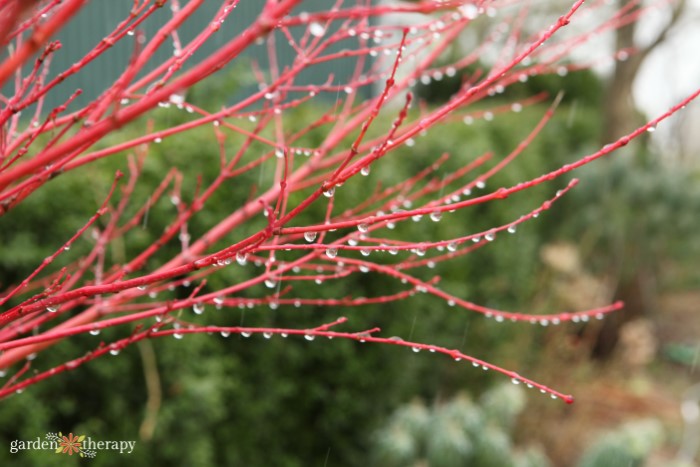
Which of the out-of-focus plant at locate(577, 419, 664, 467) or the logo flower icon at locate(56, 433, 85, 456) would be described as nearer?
the logo flower icon at locate(56, 433, 85, 456)

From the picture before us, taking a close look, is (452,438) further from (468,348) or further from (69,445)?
(69,445)

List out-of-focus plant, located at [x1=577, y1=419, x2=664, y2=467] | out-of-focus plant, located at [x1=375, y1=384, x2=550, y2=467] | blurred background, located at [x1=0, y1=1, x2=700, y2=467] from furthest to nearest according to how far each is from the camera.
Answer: out-of-focus plant, located at [x1=577, y1=419, x2=664, y2=467], out-of-focus plant, located at [x1=375, y1=384, x2=550, y2=467], blurred background, located at [x1=0, y1=1, x2=700, y2=467]

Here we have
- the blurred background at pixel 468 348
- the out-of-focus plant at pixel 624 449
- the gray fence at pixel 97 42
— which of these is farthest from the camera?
the gray fence at pixel 97 42

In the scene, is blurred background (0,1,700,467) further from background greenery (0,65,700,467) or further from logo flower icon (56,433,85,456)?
logo flower icon (56,433,85,456)

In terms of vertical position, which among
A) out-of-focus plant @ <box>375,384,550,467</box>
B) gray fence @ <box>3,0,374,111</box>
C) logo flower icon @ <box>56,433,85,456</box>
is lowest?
logo flower icon @ <box>56,433,85,456</box>

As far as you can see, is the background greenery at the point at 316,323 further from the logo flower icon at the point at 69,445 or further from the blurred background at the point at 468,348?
the logo flower icon at the point at 69,445

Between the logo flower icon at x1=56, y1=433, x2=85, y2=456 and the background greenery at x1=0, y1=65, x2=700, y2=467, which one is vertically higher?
the background greenery at x1=0, y1=65, x2=700, y2=467

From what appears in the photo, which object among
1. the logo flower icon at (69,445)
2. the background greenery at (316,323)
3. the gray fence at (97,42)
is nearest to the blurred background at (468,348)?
the background greenery at (316,323)

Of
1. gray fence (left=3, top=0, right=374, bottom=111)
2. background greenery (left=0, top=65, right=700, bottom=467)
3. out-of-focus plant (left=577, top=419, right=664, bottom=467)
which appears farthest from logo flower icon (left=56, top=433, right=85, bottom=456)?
out-of-focus plant (left=577, top=419, right=664, bottom=467)

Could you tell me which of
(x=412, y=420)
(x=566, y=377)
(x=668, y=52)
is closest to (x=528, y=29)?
(x=668, y=52)

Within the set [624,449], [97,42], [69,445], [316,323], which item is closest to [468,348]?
[624,449]
